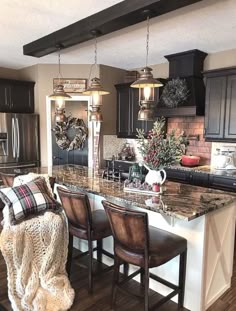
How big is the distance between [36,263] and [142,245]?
3.37ft

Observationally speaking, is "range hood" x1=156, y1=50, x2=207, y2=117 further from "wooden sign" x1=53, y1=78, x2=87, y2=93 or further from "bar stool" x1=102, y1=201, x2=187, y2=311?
"bar stool" x1=102, y1=201, x2=187, y2=311

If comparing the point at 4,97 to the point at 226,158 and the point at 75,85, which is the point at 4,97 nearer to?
the point at 75,85

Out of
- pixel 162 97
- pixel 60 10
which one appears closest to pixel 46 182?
pixel 60 10

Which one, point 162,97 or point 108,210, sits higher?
point 162,97

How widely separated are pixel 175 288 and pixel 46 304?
1.10m

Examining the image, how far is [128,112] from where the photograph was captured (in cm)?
550

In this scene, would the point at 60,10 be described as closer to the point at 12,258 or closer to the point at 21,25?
the point at 21,25

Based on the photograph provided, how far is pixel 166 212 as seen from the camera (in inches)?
82.0

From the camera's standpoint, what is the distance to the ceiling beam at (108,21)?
99.7 inches

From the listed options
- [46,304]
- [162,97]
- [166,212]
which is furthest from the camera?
[162,97]

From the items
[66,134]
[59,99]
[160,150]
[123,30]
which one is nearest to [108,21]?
[123,30]

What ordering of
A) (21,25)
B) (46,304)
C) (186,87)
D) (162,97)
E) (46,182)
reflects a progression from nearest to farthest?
(46,304), (46,182), (21,25), (186,87), (162,97)

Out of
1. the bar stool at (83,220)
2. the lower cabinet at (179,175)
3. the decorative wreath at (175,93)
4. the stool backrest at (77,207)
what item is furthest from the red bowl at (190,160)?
the stool backrest at (77,207)

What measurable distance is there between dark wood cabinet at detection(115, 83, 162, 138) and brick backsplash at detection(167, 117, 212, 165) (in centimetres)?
60
